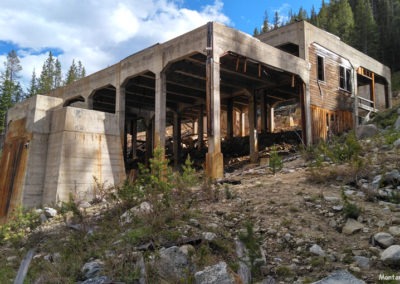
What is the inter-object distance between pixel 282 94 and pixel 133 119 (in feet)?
35.3

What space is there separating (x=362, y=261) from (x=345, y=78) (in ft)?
62.4

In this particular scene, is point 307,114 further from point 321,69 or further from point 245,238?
point 245,238

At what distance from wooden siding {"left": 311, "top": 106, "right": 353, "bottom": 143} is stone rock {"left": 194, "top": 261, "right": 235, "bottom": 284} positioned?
14929 mm

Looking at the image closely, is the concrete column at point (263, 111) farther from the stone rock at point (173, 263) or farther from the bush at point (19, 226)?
the stone rock at point (173, 263)

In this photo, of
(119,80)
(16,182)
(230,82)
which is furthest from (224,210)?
(230,82)

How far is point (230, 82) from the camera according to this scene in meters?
20.5

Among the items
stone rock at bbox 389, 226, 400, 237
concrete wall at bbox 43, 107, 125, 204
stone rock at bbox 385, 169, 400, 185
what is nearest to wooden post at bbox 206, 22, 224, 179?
concrete wall at bbox 43, 107, 125, 204

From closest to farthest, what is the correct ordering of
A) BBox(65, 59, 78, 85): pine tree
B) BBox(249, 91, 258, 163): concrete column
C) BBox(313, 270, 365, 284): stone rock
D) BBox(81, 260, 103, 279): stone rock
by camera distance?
BBox(313, 270, 365, 284): stone rock
BBox(81, 260, 103, 279): stone rock
BBox(249, 91, 258, 163): concrete column
BBox(65, 59, 78, 85): pine tree

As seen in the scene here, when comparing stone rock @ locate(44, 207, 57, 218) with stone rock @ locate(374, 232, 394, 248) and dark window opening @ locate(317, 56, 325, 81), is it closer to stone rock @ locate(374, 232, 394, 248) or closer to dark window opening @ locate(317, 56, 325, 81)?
stone rock @ locate(374, 232, 394, 248)

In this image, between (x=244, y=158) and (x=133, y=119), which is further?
(x=133, y=119)

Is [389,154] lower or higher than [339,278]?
higher

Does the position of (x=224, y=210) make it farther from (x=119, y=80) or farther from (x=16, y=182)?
(x=119, y=80)

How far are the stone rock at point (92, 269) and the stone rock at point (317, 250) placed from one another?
10.5 feet

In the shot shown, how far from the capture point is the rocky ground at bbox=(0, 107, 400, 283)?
5.26m
